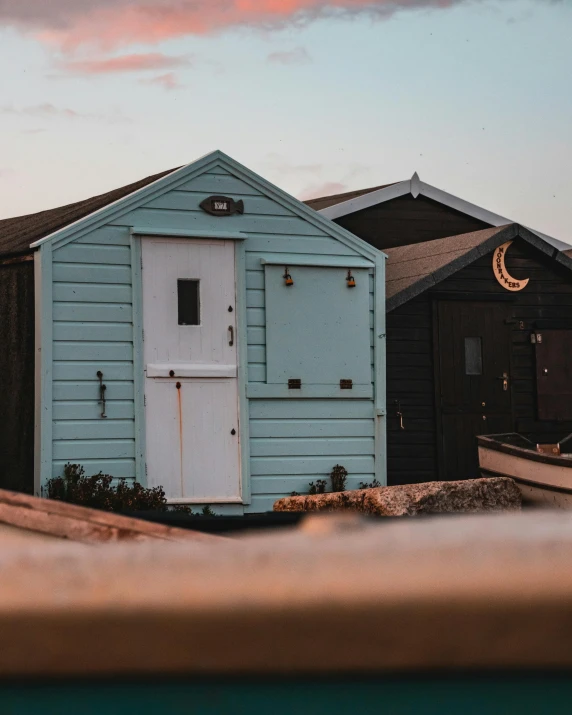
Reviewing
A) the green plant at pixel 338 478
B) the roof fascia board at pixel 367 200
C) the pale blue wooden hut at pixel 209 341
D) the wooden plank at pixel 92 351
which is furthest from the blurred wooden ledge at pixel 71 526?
the roof fascia board at pixel 367 200

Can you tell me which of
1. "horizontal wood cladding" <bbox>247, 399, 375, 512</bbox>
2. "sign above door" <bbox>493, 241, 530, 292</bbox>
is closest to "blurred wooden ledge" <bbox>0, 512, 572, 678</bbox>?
"horizontal wood cladding" <bbox>247, 399, 375, 512</bbox>

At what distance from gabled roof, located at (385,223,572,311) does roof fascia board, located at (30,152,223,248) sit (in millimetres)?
3025

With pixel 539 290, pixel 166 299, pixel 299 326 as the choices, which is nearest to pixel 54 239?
pixel 166 299

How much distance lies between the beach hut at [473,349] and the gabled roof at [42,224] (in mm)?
3577

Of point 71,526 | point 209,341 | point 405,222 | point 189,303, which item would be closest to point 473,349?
point 209,341

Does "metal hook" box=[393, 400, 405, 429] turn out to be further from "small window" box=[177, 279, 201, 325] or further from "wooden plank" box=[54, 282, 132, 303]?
"wooden plank" box=[54, 282, 132, 303]

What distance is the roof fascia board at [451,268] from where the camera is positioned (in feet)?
46.6

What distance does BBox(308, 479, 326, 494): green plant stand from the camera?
1288cm

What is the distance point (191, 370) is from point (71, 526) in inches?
406

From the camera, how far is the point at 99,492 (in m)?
11.7

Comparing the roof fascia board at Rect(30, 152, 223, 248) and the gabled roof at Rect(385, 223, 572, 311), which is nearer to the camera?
the roof fascia board at Rect(30, 152, 223, 248)

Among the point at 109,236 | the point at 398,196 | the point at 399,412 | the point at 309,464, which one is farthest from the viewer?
the point at 398,196

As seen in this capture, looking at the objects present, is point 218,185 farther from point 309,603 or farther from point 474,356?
point 309,603

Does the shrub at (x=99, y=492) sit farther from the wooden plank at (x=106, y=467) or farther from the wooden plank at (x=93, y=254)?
the wooden plank at (x=93, y=254)
